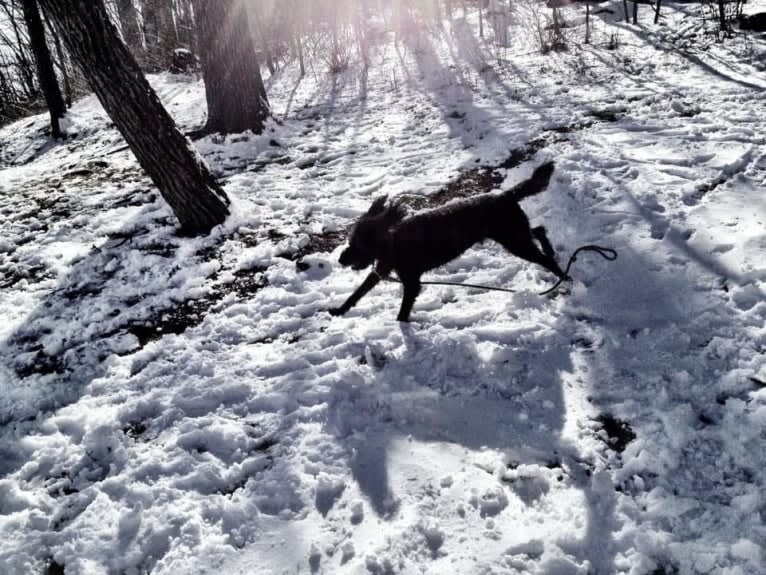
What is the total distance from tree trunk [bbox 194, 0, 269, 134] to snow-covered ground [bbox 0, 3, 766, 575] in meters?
1.78

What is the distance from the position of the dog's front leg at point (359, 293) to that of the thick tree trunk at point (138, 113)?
2130mm

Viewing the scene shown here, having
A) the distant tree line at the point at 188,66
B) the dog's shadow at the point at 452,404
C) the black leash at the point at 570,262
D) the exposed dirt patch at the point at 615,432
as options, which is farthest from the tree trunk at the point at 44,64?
the exposed dirt patch at the point at 615,432

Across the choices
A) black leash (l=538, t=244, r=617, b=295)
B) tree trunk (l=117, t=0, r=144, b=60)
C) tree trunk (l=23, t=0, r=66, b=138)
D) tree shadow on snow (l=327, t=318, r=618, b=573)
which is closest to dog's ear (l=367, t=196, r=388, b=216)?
tree shadow on snow (l=327, t=318, r=618, b=573)

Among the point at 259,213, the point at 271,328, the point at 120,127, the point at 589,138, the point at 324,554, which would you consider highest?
the point at 120,127

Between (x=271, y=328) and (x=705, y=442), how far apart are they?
2.77 m

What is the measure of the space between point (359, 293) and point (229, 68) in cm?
523

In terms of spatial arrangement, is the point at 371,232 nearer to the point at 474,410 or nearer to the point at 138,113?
the point at 474,410

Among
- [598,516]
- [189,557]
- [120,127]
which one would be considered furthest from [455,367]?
[120,127]

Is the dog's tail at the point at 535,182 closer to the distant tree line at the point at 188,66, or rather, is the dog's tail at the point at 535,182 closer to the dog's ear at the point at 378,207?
the dog's ear at the point at 378,207

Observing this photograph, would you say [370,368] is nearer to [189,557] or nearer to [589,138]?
[189,557]

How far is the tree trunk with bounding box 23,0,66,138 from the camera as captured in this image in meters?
8.95

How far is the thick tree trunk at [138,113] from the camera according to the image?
3777 mm

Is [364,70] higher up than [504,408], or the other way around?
[364,70]

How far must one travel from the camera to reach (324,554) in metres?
1.93
